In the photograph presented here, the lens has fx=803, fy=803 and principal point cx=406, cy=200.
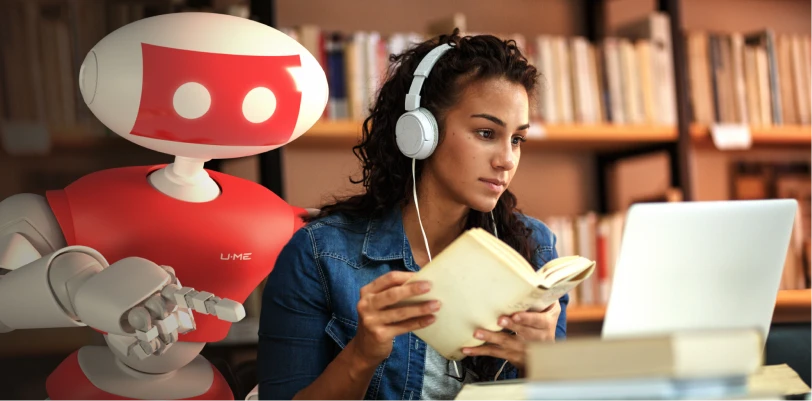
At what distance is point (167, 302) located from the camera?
3.07 ft

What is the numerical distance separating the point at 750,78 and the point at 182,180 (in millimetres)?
1856

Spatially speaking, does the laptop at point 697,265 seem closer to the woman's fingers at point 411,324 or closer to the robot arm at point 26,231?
the woman's fingers at point 411,324

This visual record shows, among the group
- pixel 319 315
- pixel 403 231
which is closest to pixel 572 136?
pixel 403 231

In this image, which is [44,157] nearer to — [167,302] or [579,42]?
[167,302]

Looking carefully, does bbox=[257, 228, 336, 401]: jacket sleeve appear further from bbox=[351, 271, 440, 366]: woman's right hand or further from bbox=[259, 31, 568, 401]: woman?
bbox=[351, 271, 440, 366]: woman's right hand

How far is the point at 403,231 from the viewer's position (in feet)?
4.16

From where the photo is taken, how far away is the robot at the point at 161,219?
3.06ft

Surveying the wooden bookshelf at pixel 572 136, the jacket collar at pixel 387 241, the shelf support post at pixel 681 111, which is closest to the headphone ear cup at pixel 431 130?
the jacket collar at pixel 387 241

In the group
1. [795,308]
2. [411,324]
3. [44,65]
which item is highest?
[44,65]

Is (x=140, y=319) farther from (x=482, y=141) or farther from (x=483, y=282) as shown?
(x=482, y=141)

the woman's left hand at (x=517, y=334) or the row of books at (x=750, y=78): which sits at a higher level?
the row of books at (x=750, y=78)

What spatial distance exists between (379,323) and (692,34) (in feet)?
5.77

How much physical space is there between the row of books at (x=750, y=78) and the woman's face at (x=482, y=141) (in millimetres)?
1245

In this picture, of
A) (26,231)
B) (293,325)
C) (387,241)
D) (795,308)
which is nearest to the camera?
(26,231)
